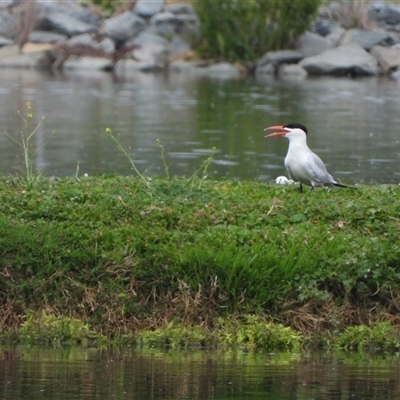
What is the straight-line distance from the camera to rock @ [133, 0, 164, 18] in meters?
47.4

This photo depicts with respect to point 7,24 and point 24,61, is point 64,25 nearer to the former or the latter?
point 7,24

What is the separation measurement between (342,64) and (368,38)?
9.76 ft

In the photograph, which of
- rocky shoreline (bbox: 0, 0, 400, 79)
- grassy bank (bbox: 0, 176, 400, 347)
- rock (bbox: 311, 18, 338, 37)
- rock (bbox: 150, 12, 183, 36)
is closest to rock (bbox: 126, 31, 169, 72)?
rocky shoreline (bbox: 0, 0, 400, 79)

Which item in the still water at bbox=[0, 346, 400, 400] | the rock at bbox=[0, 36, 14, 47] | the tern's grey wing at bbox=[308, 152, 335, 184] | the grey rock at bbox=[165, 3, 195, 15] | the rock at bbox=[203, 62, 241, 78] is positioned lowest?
the rock at bbox=[203, 62, 241, 78]

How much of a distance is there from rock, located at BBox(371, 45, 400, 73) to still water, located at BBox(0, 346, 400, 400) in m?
33.8

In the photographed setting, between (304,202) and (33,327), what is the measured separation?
8.66 ft

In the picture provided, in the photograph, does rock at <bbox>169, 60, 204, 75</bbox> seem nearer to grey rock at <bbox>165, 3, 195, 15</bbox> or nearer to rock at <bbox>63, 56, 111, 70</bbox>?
rock at <bbox>63, 56, 111, 70</bbox>

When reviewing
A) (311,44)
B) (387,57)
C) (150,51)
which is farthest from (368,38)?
(150,51)

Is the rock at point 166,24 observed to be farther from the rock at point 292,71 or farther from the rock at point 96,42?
the rock at point 292,71

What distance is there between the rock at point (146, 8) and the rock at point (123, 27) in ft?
3.54

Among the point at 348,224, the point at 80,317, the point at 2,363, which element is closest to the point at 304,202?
the point at 348,224

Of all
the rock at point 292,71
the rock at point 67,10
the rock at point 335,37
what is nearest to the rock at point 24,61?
the rock at point 67,10

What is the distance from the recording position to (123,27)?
149ft

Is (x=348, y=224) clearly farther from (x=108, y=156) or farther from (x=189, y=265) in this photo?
(x=108, y=156)
